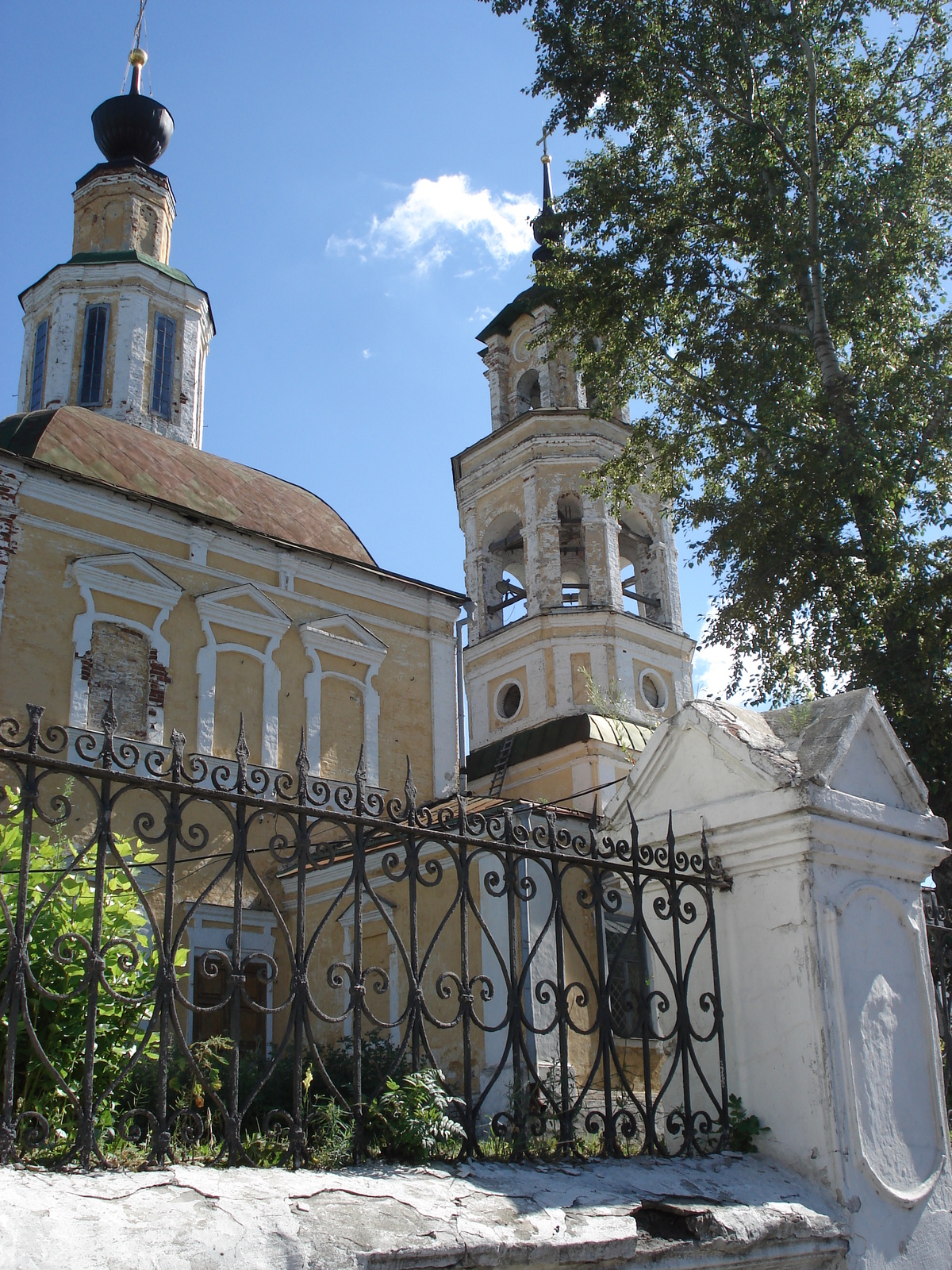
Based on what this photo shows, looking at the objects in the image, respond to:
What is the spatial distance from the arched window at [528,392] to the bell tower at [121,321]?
5.95 m

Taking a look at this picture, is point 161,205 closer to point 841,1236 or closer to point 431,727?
point 431,727

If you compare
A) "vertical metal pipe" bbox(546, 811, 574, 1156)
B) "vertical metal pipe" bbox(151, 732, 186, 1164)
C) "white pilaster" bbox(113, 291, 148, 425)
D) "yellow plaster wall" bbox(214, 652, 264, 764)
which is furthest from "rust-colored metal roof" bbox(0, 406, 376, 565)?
"vertical metal pipe" bbox(151, 732, 186, 1164)

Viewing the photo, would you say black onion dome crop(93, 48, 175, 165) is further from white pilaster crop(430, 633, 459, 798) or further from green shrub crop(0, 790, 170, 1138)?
green shrub crop(0, 790, 170, 1138)

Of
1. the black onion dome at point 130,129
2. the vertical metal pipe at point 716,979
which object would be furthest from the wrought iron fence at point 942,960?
the black onion dome at point 130,129

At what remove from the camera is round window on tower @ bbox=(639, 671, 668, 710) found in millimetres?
20766

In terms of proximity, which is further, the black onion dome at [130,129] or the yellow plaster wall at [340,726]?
the black onion dome at [130,129]

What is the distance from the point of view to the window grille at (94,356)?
2047cm

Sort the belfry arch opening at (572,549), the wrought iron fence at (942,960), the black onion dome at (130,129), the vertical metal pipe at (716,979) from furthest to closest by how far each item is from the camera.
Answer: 1. the black onion dome at (130,129)
2. the belfry arch opening at (572,549)
3. the wrought iron fence at (942,960)
4. the vertical metal pipe at (716,979)

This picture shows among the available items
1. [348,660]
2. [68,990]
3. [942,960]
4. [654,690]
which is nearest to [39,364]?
[348,660]

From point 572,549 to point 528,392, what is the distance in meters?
3.43

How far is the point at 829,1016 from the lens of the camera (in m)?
3.78

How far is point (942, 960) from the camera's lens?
188 inches

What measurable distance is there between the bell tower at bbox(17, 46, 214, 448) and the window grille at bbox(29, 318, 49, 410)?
0.08ft

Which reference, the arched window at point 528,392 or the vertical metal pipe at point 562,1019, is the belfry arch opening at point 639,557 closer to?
the arched window at point 528,392
